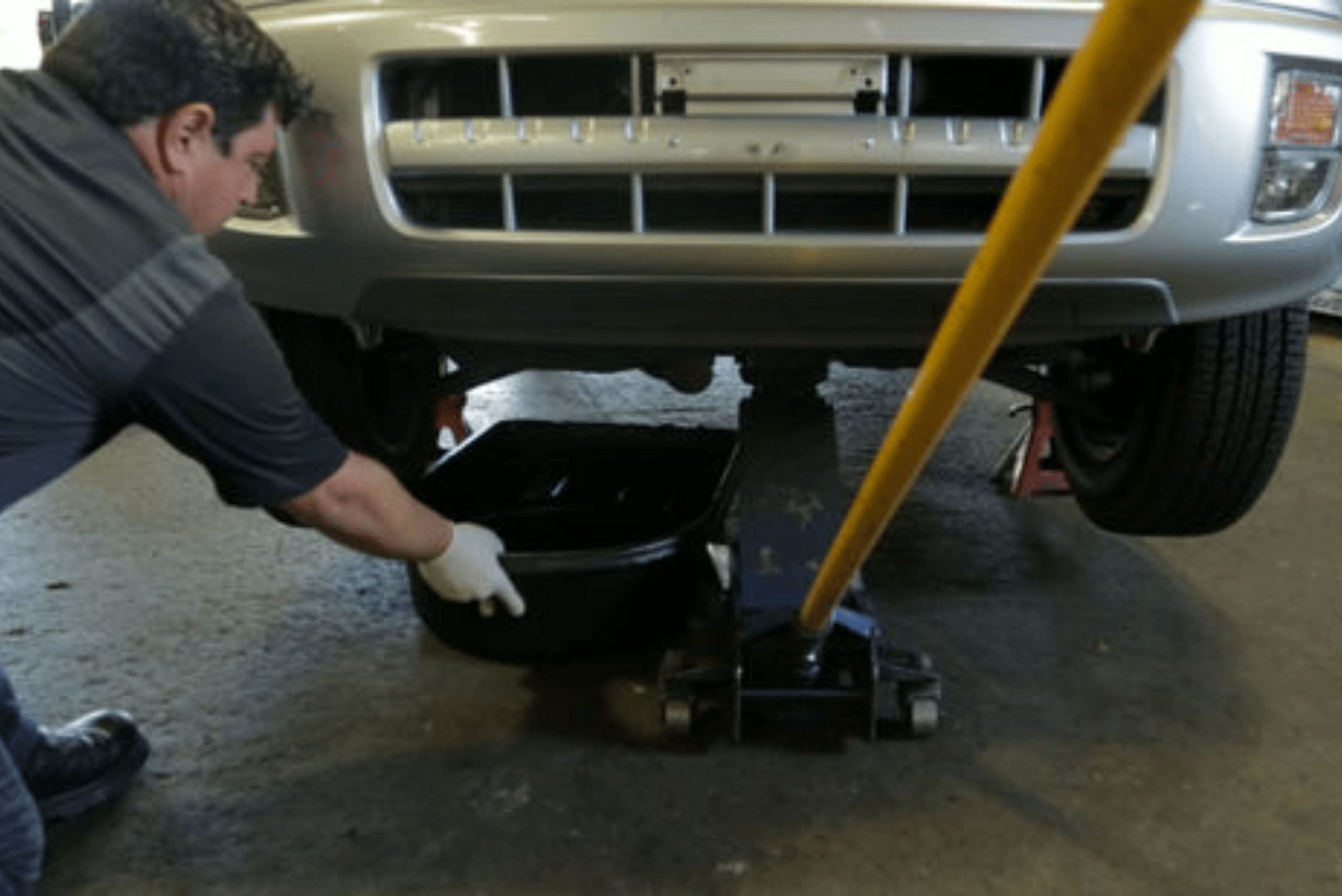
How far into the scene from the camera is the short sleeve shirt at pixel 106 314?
910 mm

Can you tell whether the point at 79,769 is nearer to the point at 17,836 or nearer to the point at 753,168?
the point at 17,836

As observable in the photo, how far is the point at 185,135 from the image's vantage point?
1.02 m

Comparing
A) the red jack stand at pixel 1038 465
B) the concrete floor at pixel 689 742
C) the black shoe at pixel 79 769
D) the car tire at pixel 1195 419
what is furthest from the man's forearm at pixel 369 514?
the red jack stand at pixel 1038 465

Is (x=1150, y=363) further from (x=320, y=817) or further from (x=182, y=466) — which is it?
(x=182, y=466)

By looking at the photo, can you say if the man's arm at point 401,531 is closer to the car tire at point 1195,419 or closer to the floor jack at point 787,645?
the floor jack at point 787,645

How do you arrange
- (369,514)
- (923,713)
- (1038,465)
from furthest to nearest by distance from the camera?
(1038,465) < (923,713) < (369,514)

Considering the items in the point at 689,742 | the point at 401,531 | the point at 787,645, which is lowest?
the point at 689,742

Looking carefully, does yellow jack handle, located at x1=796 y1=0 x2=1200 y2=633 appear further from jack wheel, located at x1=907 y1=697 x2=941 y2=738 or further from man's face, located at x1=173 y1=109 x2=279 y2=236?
man's face, located at x1=173 y1=109 x2=279 y2=236

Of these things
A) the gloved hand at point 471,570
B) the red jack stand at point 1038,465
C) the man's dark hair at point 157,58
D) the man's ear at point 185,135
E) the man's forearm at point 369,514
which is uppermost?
the man's dark hair at point 157,58

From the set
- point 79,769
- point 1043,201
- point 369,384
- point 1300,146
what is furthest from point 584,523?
point 1043,201

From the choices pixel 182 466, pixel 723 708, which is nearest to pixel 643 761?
pixel 723 708

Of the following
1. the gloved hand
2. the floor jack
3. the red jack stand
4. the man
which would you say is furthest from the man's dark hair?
the red jack stand

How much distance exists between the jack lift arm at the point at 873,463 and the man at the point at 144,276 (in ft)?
1.66

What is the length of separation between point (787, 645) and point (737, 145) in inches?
24.1
